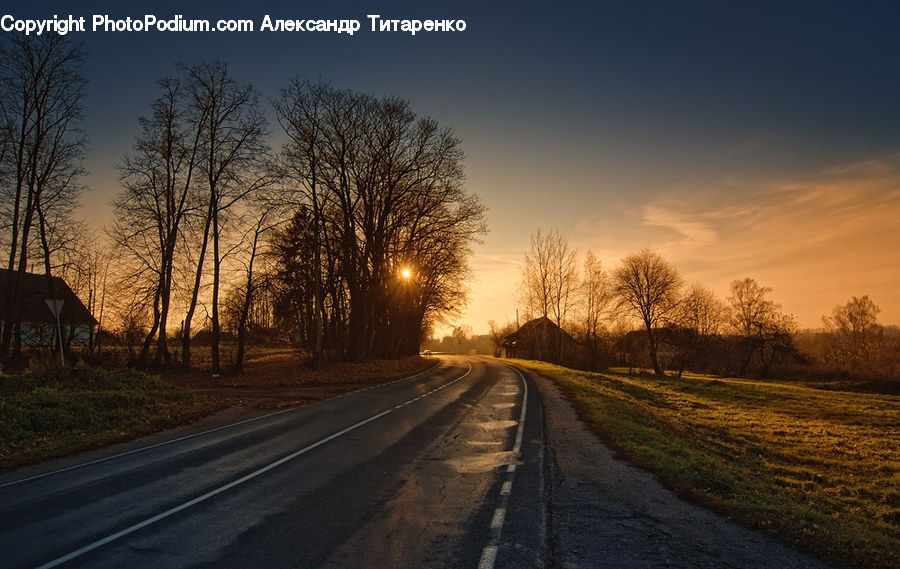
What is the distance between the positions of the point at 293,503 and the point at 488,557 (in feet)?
10.5

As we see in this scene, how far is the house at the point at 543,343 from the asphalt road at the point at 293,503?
43.9m

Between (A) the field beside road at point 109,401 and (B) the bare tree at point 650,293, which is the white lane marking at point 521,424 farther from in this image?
(B) the bare tree at point 650,293

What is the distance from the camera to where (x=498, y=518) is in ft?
20.1

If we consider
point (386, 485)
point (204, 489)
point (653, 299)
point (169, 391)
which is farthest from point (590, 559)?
point (653, 299)

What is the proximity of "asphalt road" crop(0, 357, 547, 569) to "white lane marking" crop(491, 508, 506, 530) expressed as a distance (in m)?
0.03

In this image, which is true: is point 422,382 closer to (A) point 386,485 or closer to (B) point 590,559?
(A) point 386,485

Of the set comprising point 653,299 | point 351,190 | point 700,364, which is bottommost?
point 700,364

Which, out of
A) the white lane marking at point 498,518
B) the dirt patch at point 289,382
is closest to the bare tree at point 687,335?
the dirt patch at point 289,382

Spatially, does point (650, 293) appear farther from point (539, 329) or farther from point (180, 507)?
point (180, 507)

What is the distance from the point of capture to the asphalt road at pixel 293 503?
5086mm

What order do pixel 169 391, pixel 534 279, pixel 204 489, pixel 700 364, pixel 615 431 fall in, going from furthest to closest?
pixel 700 364 → pixel 534 279 → pixel 169 391 → pixel 615 431 → pixel 204 489

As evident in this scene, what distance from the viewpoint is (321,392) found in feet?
69.6

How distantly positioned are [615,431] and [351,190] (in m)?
24.7

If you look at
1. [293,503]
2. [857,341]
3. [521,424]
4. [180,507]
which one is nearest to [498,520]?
[293,503]
